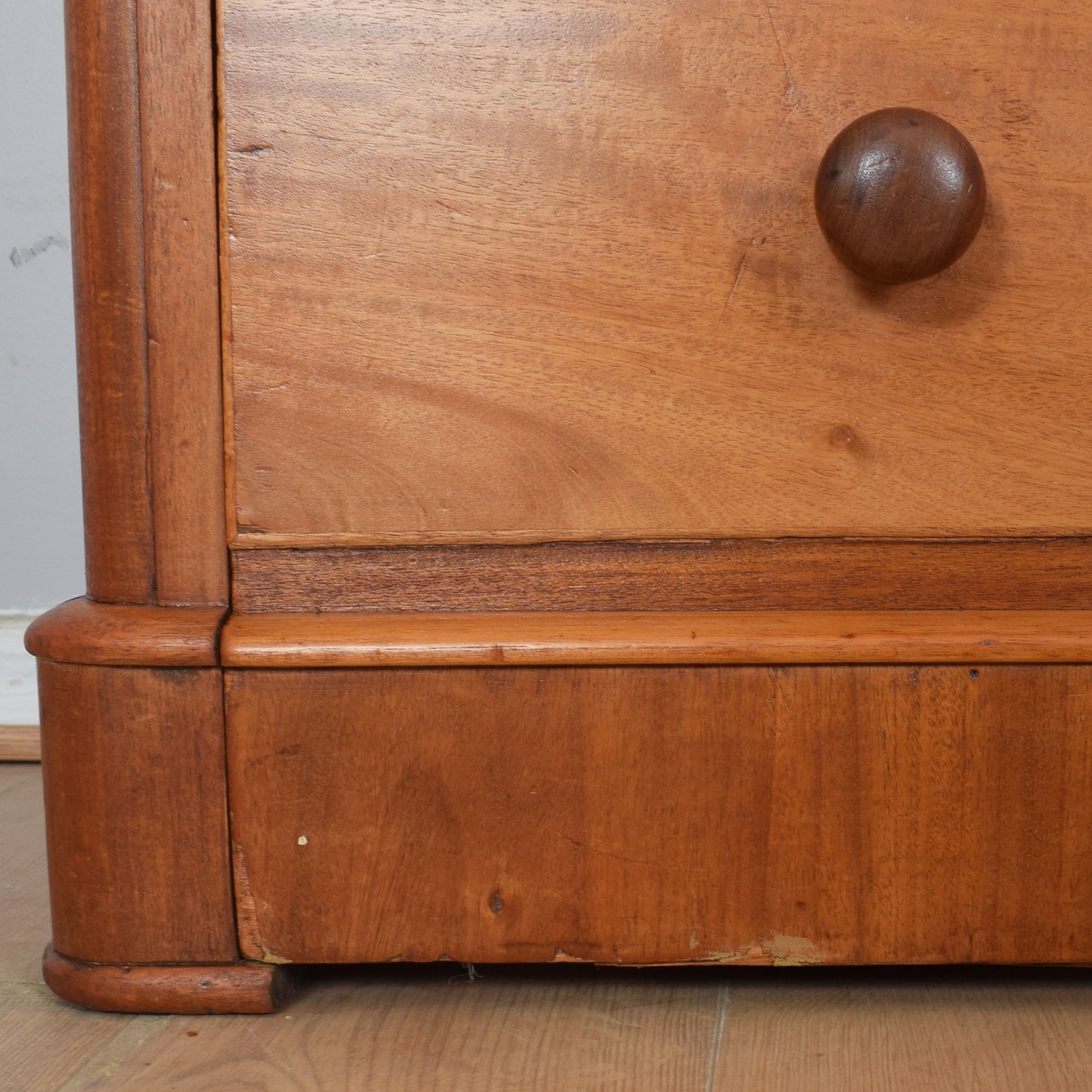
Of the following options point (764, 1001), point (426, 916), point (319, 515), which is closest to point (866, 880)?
point (764, 1001)

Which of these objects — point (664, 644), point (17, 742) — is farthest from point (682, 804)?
point (17, 742)

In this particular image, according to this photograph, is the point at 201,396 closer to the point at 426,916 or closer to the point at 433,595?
the point at 433,595

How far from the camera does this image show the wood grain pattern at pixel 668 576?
1.86 ft

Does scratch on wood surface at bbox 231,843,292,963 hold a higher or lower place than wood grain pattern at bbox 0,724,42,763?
higher

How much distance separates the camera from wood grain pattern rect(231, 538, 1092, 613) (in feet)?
1.86

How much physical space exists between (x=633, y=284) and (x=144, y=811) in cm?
34

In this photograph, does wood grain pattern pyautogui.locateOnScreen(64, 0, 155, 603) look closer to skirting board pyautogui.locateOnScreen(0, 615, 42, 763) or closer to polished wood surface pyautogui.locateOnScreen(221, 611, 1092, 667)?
polished wood surface pyautogui.locateOnScreen(221, 611, 1092, 667)

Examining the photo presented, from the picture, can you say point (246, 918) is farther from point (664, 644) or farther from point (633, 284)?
point (633, 284)

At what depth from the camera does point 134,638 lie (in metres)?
0.54

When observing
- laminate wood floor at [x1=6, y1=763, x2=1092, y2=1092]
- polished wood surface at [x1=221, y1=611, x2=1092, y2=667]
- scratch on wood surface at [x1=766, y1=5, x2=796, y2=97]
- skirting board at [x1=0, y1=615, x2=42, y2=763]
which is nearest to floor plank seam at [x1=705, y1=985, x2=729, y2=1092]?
laminate wood floor at [x1=6, y1=763, x2=1092, y2=1092]

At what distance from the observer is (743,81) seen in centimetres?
54

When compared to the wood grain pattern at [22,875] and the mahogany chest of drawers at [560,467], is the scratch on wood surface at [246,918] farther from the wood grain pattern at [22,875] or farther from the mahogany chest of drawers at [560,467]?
the wood grain pattern at [22,875]

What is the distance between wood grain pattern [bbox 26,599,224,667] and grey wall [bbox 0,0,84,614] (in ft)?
1.84

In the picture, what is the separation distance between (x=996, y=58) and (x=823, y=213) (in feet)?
0.38
